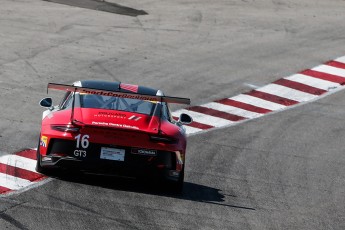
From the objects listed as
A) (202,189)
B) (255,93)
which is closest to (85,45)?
(255,93)

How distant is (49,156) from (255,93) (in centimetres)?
988

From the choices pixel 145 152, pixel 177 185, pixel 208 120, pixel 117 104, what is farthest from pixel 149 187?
pixel 208 120

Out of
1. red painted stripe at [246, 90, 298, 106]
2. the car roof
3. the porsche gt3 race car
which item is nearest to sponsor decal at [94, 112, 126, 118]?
the porsche gt3 race car

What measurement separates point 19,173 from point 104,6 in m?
15.6

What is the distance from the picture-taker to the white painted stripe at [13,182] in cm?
1420

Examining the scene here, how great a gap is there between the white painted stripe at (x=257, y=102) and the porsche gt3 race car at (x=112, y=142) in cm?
765

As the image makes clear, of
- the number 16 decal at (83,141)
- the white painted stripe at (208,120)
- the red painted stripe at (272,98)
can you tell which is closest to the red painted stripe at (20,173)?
the number 16 decal at (83,141)

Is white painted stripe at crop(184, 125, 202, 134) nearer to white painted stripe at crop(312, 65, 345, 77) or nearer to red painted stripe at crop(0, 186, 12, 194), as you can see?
red painted stripe at crop(0, 186, 12, 194)

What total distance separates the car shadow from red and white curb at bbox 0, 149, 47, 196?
1.35ft

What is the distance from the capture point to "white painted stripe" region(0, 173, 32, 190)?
14203mm

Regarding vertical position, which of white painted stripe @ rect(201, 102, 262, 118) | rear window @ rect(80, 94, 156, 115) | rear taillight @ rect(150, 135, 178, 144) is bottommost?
white painted stripe @ rect(201, 102, 262, 118)

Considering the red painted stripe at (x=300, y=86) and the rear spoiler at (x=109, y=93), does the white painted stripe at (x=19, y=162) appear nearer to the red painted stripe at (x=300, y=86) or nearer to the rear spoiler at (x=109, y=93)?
the rear spoiler at (x=109, y=93)

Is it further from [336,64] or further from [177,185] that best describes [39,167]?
[336,64]

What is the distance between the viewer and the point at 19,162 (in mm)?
15711
